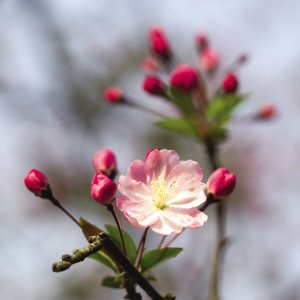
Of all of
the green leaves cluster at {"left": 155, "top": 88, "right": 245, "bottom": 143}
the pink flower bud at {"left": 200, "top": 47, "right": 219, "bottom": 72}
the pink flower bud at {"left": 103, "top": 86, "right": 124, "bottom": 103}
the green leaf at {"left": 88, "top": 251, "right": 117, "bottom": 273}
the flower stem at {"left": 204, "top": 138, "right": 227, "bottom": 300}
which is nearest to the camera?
the green leaf at {"left": 88, "top": 251, "right": 117, "bottom": 273}

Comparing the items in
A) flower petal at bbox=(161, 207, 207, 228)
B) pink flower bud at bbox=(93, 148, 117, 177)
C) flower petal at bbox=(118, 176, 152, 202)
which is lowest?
Answer: flower petal at bbox=(161, 207, 207, 228)

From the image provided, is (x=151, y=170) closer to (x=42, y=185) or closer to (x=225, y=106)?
(x=42, y=185)

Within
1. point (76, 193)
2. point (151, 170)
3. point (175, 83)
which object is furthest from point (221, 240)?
point (76, 193)

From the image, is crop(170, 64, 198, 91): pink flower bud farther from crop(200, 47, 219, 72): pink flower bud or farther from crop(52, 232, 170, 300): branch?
crop(52, 232, 170, 300): branch

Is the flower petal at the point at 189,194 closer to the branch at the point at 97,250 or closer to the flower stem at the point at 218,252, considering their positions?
the branch at the point at 97,250

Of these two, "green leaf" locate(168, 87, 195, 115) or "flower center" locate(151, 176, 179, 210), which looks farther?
"green leaf" locate(168, 87, 195, 115)

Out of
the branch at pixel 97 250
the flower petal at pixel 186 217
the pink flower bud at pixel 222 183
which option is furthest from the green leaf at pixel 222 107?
the branch at pixel 97 250

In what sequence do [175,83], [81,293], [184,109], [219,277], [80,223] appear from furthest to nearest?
[81,293] < [184,109] < [175,83] < [219,277] < [80,223]

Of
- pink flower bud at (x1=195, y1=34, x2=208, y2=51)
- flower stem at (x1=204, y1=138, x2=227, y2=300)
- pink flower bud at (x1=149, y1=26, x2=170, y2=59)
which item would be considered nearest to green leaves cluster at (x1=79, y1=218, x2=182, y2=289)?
flower stem at (x1=204, y1=138, x2=227, y2=300)

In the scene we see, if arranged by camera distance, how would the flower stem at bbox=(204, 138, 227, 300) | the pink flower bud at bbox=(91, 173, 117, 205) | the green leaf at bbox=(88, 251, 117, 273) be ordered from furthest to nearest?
the flower stem at bbox=(204, 138, 227, 300) < the green leaf at bbox=(88, 251, 117, 273) < the pink flower bud at bbox=(91, 173, 117, 205)
